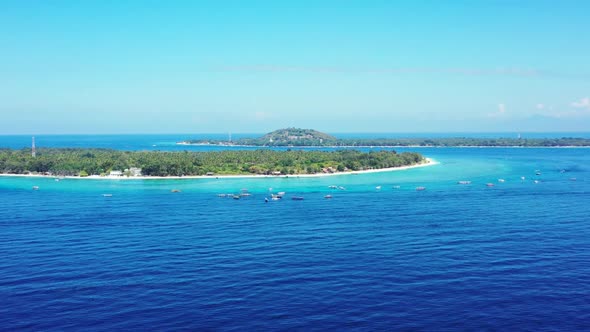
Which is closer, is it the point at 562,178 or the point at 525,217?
the point at 525,217

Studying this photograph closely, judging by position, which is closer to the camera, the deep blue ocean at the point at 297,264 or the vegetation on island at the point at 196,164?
the deep blue ocean at the point at 297,264

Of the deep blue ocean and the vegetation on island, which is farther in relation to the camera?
the vegetation on island

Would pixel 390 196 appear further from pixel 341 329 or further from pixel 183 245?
pixel 341 329

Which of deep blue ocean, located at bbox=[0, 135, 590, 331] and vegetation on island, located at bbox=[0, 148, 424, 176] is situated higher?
vegetation on island, located at bbox=[0, 148, 424, 176]

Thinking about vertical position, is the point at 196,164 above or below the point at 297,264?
above

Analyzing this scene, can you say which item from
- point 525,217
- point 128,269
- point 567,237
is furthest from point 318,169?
point 128,269

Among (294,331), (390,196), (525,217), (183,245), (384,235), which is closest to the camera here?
(294,331)

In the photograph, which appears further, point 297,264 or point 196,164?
point 196,164

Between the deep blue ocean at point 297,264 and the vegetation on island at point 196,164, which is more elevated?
the vegetation on island at point 196,164
